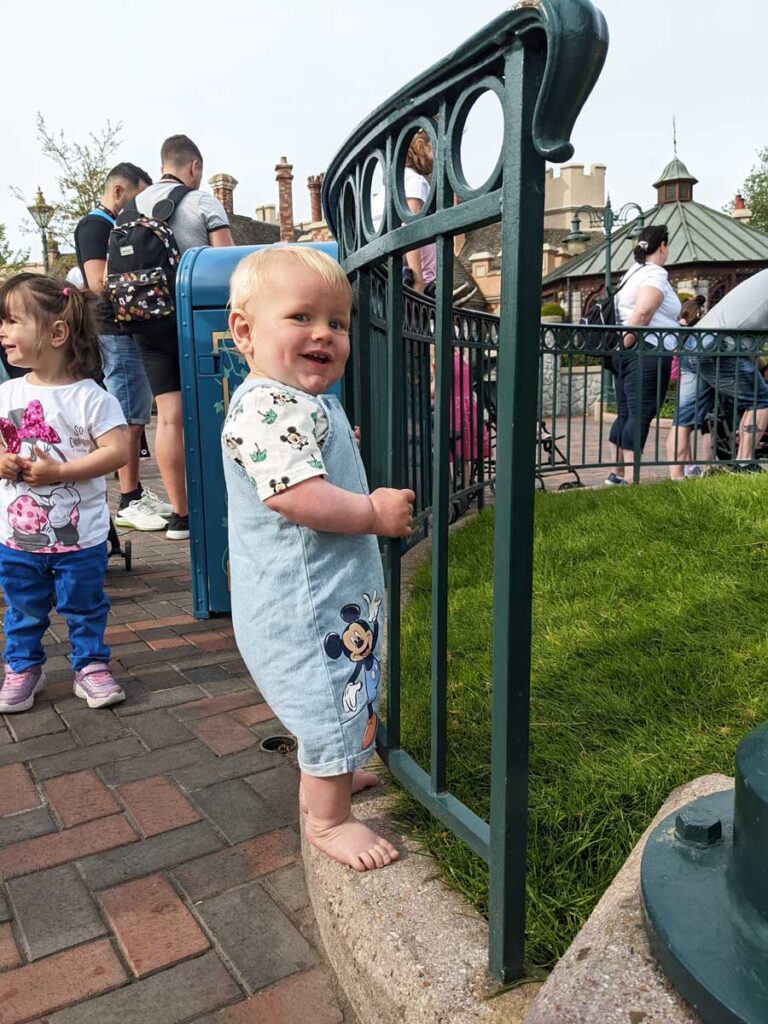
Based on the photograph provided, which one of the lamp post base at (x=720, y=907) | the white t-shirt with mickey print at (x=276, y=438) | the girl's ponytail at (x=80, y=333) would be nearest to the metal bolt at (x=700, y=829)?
the lamp post base at (x=720, y=907)

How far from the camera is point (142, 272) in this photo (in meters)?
4.31

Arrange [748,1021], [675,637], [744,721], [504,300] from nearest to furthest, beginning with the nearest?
[748,1021], [504,300], [744,721], [675,637]

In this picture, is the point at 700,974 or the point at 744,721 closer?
the point at 700,974

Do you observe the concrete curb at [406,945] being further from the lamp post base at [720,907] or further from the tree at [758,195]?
the tree at [758,195]

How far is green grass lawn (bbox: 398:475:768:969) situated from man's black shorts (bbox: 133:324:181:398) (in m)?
1.81

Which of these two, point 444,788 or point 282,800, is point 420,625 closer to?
point 282,800

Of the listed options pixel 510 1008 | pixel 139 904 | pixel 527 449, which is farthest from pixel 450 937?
pixel 527 449

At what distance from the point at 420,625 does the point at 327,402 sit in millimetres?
1458

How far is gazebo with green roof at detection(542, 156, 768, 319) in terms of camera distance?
2911 centimetres

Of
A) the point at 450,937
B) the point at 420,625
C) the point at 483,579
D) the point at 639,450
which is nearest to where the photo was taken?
the point at 450,937

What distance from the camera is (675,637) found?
2.73m

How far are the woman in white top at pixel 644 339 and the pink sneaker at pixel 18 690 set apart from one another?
4.65 meters

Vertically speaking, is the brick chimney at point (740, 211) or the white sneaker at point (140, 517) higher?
the brick chimney at point (740, 211)

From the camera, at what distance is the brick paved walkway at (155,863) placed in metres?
1.61
